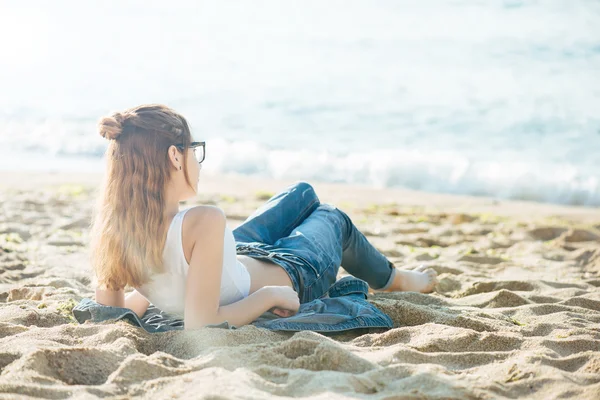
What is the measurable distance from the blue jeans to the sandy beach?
26 cm

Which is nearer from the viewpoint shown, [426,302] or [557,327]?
[557,327]

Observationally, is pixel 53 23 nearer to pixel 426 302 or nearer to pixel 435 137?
pixel 435 137

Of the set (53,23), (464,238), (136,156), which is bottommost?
(464,238)

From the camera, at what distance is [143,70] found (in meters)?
23.0

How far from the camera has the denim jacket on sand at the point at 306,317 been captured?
2.97m

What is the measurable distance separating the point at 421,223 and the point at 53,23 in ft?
72.8

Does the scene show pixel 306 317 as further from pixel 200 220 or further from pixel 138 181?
pixel 138 181

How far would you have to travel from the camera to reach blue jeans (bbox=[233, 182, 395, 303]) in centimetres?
334

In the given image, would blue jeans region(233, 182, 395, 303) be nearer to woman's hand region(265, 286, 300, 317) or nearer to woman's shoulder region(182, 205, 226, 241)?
woman's hand region(265, 286, 300, 317)

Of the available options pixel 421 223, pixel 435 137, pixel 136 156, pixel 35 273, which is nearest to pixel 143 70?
pixel 435 137

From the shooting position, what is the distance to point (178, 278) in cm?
290

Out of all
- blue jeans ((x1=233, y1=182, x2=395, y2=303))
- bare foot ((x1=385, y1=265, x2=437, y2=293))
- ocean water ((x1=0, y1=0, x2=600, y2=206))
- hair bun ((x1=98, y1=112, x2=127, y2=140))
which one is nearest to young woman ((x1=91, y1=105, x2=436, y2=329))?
hair bun ((x1=98, y1=112, x2=127, y2=140))

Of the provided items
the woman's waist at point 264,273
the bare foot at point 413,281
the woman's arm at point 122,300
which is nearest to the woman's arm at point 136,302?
the woman's arm at point 122,300

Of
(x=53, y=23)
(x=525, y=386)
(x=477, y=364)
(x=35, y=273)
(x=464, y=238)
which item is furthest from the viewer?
(x=53, y=23)
